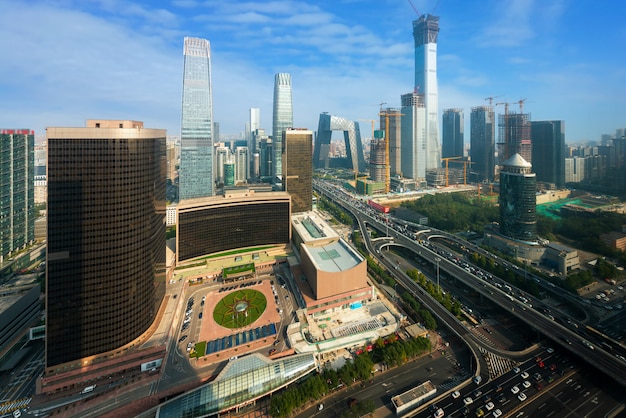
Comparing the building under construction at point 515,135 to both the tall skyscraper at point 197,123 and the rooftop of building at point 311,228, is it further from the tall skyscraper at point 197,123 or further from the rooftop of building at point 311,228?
the tall skyscraper at point 197,123

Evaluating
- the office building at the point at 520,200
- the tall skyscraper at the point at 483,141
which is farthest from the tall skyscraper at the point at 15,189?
the tall skyscraper at the point at 483,141

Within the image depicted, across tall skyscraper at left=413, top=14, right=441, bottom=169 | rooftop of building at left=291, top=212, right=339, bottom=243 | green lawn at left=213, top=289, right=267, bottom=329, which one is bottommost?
green lawn at left=213, top=289, right=267, bottom=329

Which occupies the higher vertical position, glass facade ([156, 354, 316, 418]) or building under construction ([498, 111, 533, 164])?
building under construction ([498, 111, 533, 164])

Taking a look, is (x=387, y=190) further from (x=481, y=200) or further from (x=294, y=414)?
(x=294, y=414)

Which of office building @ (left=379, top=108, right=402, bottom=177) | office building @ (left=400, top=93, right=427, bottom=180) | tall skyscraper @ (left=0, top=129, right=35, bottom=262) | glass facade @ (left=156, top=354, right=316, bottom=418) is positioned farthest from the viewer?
office building @ (left=400, top=93, right=427, bottom=180)

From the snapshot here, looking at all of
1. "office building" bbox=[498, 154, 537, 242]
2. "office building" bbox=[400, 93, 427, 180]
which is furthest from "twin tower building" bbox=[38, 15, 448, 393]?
"office building" bbox=[400, 93, 427, 180]

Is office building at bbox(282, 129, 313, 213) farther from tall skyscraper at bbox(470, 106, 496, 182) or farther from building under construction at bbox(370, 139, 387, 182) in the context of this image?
tall skyscraper at bbox(470, 106, 496, 182)
